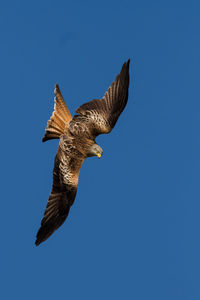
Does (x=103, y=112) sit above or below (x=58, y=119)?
above

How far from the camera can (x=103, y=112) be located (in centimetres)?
952

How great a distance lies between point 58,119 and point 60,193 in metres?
1.45

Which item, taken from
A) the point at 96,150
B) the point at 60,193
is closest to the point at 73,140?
the point at 96,150

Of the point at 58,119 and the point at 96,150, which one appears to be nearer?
the point at 96,150

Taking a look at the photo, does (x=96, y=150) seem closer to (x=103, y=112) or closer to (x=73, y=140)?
(x=73, y=140)

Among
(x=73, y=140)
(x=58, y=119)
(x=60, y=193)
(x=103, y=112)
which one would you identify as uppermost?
(x=103, y=112)

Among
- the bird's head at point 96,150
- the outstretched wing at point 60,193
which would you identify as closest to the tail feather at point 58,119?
the outstretched wing at point 60,193

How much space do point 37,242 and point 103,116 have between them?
2.72 meters

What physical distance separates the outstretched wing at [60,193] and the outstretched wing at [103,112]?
66 centimetres

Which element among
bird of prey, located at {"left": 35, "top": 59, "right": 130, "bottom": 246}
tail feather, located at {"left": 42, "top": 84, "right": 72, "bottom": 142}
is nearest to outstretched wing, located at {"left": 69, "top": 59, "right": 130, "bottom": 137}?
bird of prey, located at {"left": 35, "top": 59, "right": 130, "bottom": 246}

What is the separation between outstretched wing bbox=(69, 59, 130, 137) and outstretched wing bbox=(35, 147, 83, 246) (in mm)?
656

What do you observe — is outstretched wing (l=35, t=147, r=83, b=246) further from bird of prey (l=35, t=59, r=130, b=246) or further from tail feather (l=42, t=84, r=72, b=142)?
tail feather (l=42, t=84, r=72, b=142)

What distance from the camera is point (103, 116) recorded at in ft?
31.1

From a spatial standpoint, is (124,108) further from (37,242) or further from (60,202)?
(37,242)
